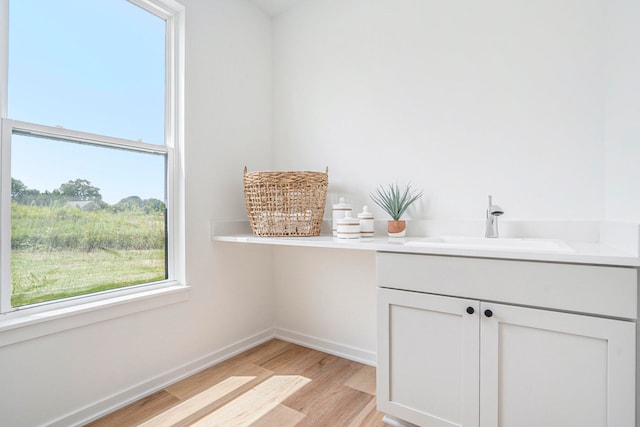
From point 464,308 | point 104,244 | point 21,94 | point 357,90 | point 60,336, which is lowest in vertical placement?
point 60,336

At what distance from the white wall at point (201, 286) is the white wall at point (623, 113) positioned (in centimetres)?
188

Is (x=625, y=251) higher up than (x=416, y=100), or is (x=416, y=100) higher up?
(x=416, y=100)

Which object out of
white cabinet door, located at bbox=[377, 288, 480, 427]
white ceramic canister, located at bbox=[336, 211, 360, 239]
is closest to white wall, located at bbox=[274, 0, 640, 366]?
white ceramic canister, located at bbox=[336, 211, 360, 239]

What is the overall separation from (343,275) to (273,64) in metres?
1.61

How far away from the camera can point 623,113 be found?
1223mm

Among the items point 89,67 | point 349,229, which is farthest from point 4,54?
point 349,229

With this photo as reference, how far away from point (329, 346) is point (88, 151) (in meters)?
1.72

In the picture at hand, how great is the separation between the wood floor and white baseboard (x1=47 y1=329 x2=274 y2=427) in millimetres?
29

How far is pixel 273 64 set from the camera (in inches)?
95.7

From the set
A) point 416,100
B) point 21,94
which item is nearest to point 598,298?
point 416,100

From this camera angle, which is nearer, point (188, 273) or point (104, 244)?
point (104, 244)

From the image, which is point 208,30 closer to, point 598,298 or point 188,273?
point 188,273

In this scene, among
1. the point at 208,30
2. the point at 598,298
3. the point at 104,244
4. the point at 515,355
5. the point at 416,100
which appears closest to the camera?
the point at 598,298

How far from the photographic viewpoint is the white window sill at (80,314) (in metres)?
1.24
